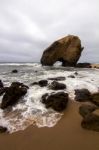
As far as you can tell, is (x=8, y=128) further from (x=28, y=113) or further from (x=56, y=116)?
(x=56, y=116)

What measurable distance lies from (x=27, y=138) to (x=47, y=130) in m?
0.85

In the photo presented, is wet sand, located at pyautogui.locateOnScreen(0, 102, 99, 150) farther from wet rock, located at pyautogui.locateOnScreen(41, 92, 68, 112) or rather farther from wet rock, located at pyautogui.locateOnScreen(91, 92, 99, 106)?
wet rock, located at pyautogui.locateOnScreen(91, 92, 99, 106)

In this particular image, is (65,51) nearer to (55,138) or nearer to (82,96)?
(82,96)

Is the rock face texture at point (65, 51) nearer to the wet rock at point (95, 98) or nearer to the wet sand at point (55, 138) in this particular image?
the wet rock at point (95, 98)

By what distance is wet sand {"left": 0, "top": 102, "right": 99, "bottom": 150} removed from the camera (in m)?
6.65

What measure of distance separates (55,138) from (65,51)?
3072 cm

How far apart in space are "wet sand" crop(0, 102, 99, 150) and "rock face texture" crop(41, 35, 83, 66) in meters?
28.7

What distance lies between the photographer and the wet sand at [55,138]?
6648 millimetres

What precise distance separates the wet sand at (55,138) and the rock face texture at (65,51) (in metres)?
28.7

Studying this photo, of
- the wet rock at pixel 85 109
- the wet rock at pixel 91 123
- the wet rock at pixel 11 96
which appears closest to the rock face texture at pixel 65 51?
the wet rock at pixel 11 96

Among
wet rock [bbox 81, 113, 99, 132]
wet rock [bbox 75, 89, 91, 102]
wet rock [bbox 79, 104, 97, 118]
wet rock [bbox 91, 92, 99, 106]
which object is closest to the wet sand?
wet rock [bbox 81, 113, 99, 132]

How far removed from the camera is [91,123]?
759 cm

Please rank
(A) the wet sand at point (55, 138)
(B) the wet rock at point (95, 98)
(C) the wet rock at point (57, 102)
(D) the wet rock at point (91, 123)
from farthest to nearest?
(B) the wet rock at point (95, 98) < (C) the wet rock at point (57, 102) < (D) the wet rock at point (91, 123) < (A) the wet sand at point (55, 138)

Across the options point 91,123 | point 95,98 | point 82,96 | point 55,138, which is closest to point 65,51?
point 82,96
